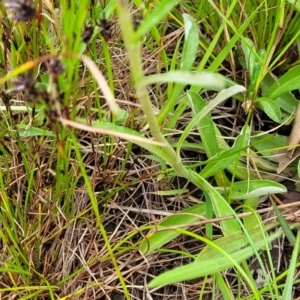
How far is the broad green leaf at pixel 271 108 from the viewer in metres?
1.05

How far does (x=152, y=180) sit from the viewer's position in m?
1.13

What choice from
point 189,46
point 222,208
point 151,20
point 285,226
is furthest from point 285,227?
point 151,20

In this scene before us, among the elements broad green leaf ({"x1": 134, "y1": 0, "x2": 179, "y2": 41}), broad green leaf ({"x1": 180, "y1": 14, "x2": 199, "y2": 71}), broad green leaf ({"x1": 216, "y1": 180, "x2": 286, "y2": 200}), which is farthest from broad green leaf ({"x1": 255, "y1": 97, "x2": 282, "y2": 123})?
broad green leaf ({"x1": 134, "y1": 0, "x2": 179, "y2": 41})

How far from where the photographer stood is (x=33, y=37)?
1.01 metres

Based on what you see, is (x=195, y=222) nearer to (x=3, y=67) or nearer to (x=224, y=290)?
(x=224, y=290)

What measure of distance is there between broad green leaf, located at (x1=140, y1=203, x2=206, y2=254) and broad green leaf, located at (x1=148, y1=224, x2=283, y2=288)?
0.08 m

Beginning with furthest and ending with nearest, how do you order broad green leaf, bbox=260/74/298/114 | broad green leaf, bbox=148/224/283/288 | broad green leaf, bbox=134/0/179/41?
broad green leaf, bbox=260/74/298/114
broad green leaf, bbox=148/224/283/288
broad green leaf, bbox=134/0/179/41

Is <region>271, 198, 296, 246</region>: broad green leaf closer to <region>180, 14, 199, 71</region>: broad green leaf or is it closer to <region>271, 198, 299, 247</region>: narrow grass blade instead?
<region>271, 198, 299, 247</region>: narrow grass blade

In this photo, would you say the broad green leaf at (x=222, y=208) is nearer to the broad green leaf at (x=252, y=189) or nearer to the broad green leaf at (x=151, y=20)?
the broad green leaf at (x=252, y=189)

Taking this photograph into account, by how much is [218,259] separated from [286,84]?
425 millimetres

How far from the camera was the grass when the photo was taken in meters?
1.00

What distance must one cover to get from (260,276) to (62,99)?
2.16ft

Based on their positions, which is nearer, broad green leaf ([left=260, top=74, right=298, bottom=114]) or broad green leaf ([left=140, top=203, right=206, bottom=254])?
broad green leaf ([left=140, top=203, right=206, bottom=254])

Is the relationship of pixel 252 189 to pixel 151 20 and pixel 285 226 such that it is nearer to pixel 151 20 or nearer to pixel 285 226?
pixel 285 226
